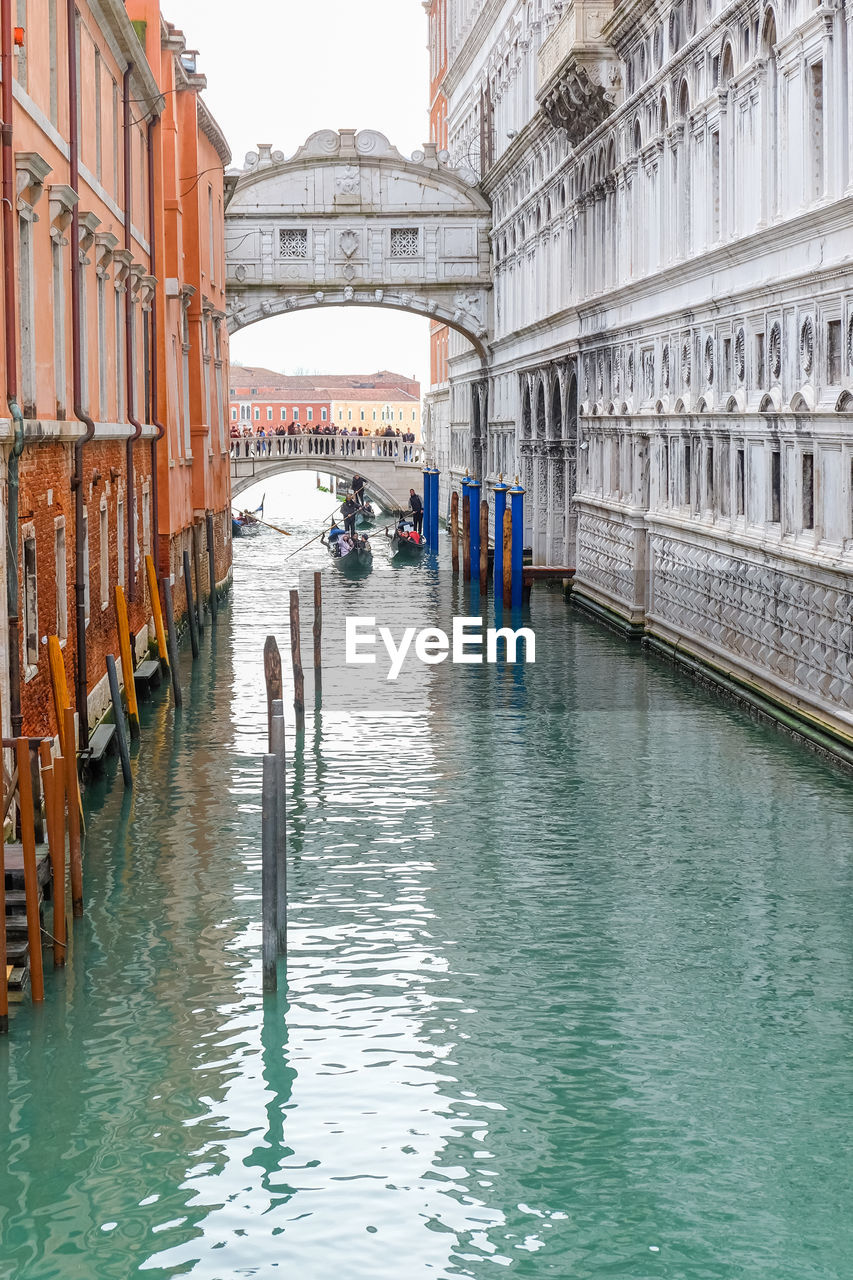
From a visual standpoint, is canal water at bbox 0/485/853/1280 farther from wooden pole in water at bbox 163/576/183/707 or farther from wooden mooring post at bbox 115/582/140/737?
wooden pole in water at bbox 163/576/183/707

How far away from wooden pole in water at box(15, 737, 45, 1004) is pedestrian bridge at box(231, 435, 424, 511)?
4537 centimetres

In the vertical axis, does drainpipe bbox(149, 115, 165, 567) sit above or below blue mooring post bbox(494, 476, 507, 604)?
above

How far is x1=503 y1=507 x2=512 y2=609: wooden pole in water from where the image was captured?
28359 mm

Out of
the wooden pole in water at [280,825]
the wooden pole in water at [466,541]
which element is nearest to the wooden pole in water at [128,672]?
the wooden pole in water at [280,825]

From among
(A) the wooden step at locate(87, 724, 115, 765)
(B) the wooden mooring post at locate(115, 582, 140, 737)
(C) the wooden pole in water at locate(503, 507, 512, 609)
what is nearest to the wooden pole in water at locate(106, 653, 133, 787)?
(A) the wooden step at locate(87, 724, 115, 765)

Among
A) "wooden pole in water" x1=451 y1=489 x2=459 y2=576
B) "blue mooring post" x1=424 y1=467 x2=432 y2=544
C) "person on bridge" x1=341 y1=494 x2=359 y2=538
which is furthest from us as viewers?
"blue mooring post" x1=424 y1=467 x2=432 y2=544

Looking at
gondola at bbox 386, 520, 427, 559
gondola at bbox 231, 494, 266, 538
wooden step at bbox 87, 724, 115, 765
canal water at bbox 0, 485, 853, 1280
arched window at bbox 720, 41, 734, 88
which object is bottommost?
canal water at bbox 0, 485, 853, 1280

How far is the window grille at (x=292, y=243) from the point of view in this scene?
36344 millimetres

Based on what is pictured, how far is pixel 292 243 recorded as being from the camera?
119 feet

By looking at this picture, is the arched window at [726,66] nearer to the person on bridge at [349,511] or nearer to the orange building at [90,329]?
the orange building at [90,329]

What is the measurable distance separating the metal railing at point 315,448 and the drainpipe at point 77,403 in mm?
39960

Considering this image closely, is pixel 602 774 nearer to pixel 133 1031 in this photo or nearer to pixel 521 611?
pixel 133 1031

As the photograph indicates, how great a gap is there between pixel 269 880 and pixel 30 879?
1.11 m

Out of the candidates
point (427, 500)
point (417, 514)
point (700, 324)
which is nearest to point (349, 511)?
point (417, 514)
